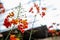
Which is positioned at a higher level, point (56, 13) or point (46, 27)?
point (56, 13)

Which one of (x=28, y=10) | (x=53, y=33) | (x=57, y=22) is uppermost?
(x=28, y=10)

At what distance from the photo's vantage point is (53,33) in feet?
5.91

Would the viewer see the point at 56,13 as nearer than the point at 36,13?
No

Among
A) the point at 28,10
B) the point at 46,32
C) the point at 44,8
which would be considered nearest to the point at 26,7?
the point at 28,10

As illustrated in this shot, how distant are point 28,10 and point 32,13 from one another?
0.17 ft

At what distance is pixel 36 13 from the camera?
1.73 metres

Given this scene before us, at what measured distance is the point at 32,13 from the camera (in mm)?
1729

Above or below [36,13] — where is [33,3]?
above

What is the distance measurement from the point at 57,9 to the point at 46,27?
0.26 meters

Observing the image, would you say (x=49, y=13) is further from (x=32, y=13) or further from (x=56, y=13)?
(x=32, y=13)

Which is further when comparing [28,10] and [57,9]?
[57,9]

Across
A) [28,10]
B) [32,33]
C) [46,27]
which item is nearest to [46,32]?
[46,27]

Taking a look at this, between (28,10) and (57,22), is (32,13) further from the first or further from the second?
(57,22)

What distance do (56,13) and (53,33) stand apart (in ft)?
0.81
